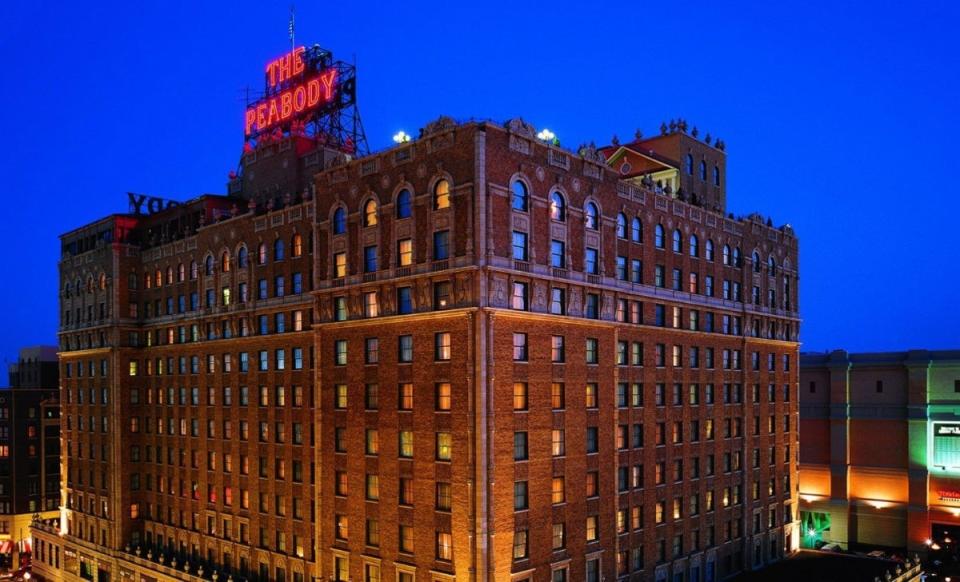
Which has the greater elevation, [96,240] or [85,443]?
[96,240]

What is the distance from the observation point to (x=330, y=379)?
62344 mm

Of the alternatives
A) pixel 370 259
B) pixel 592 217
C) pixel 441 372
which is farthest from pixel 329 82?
pixel 441 372

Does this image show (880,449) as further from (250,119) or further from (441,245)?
(250,119)

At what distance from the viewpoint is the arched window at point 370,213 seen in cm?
5894

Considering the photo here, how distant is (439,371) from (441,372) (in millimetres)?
194

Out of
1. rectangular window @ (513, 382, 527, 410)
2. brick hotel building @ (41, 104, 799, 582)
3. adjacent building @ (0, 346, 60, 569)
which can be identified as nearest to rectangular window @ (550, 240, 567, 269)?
brick hotel building @ (41, 104, 799, 582)

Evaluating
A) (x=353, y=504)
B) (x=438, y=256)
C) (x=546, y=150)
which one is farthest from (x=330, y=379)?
(x=546, y=150)

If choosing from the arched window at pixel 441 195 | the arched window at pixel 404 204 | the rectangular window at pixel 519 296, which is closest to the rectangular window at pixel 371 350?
the arched window at pixel 404 204

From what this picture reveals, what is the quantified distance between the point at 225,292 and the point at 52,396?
2821 inches

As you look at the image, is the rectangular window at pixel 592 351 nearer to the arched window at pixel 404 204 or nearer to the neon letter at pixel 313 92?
the arched window at pixel 404 204

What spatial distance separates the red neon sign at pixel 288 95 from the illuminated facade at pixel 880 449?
70.8 m

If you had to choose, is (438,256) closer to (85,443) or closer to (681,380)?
(681,380)

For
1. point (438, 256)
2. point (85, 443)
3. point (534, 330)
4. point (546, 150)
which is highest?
point (546, 150)

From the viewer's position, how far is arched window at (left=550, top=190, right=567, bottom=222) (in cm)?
5694
